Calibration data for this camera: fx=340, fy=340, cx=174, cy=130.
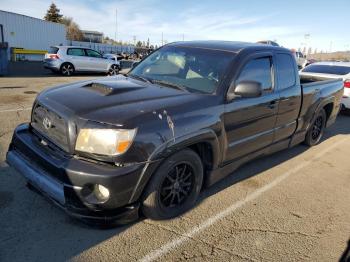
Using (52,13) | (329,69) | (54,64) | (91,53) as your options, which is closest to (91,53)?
(91,53)

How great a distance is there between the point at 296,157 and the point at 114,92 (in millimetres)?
3689

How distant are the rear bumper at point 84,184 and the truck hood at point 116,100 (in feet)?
1.31

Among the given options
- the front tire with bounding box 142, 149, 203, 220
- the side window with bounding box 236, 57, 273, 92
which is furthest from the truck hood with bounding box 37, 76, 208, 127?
the side window with bounding box 236, 57, 273, 92

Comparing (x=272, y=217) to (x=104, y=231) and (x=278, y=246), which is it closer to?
(x=278, y=246)

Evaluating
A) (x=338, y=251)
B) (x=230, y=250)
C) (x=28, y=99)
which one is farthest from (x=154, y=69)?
(x=28, y=99)

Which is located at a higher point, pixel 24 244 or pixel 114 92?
pixel 114 92

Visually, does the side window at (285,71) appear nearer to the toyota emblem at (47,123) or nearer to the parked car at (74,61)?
the toyota emblem at (47,123)

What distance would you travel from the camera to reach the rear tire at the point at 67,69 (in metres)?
17.4

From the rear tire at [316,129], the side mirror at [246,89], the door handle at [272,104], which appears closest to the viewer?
the side mirror at [246,89]

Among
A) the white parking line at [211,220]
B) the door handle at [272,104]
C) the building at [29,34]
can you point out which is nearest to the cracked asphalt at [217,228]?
the white parking line at [211,220]

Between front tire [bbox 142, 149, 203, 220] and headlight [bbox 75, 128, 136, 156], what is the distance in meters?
0.45

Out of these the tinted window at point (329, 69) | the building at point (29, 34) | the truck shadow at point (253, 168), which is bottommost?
the truck shadow at point (253, 168)

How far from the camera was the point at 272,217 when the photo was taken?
3752mm

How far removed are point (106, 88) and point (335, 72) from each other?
8.54 m
